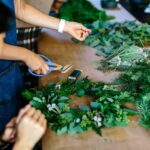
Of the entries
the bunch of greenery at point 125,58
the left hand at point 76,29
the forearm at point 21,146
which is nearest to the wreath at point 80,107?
the forearm at point 21,146

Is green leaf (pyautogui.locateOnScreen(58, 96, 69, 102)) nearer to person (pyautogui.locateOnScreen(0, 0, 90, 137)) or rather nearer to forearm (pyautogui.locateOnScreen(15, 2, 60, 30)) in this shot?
person (pyautogui.locateOnScreen(0, 0, 90, 137))

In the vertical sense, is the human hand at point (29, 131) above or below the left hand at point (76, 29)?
below

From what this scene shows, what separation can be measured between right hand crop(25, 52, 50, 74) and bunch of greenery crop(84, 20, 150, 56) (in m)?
0.36

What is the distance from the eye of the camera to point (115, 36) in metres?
1.61

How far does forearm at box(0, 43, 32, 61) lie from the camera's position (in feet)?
3.77

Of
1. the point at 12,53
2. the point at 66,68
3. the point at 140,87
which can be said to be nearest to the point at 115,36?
the point at 66,68

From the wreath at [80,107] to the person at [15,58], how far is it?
0.53 ft

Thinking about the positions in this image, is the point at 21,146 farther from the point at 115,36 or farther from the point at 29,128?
the point at 115,36

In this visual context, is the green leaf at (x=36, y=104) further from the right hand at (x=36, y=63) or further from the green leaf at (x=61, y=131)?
the right hand at (x=36, y=63)

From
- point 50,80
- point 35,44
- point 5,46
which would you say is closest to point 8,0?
point 5,46

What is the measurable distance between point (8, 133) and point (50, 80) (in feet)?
0.97

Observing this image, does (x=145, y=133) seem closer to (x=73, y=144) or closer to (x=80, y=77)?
(x=73, y=144)

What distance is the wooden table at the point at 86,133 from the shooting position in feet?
3.02

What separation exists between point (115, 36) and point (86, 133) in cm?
78
